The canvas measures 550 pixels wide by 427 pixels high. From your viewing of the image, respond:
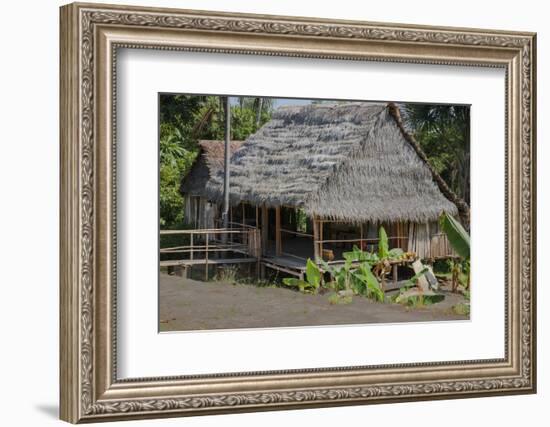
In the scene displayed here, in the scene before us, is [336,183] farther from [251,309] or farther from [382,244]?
[251,309]

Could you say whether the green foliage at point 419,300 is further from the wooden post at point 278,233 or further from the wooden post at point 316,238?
the wooden post at point 278,233

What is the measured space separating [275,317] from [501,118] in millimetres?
2224

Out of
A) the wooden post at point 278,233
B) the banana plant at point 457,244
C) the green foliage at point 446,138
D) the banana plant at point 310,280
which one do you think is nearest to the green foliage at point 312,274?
the banana plant at point 310,280

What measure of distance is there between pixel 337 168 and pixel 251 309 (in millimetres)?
A: 1164

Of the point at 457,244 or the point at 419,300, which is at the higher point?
the point at 457,244

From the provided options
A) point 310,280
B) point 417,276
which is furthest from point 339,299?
point 417,276

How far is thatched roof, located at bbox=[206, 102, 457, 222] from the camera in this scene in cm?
717

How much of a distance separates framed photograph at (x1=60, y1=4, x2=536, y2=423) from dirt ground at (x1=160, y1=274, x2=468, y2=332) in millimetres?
14

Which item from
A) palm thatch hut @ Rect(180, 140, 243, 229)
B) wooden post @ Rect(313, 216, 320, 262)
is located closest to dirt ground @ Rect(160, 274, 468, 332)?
wooden post @ Rect(313, 216, 320, 262)

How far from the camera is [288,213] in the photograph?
7.29m

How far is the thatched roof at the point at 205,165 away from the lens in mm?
6953

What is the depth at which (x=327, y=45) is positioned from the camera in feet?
23.5

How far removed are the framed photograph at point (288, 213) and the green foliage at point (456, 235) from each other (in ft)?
0.03

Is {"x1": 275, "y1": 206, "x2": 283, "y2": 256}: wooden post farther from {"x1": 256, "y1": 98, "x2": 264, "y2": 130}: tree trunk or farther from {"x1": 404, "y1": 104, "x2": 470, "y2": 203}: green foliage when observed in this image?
{"x1": 404, "y1": 104, "x2": 470, "y2": 203}: green foliage
